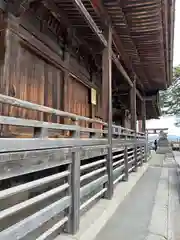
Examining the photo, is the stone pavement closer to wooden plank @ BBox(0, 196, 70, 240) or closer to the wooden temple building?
wooden plank @ BBox(0, 196, 70, 240)

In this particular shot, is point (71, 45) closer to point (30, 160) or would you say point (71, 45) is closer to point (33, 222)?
point (30, 160)

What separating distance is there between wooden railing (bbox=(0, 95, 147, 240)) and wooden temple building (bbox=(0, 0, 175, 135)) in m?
0.98

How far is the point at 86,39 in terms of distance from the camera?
20.5 feet

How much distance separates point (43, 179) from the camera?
2.88 metres

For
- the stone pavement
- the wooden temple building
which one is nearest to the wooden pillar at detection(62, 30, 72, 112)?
the wooden temple building

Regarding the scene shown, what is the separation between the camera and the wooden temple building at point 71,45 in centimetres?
415

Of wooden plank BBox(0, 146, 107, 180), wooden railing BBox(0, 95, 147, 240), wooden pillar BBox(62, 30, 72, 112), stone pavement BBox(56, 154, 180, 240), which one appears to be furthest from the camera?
wooden pillar BBox(62, 30, 72, 112)

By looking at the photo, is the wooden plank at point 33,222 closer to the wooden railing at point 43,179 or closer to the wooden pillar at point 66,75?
the wooden railing at point 43,179

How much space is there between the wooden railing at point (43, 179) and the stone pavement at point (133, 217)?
263 mm

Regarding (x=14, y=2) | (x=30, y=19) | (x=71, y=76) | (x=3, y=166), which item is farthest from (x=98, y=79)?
(x=3, y=166)

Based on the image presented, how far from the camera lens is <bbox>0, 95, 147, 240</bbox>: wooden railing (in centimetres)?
228

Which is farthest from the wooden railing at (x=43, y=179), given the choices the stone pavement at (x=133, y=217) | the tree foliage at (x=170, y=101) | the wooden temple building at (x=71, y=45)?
the tree foliage at (x=170, y=101)

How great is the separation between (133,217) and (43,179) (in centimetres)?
227

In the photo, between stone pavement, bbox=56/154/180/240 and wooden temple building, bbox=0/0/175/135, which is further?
wooden temple building, bbox=0/0/175/135
